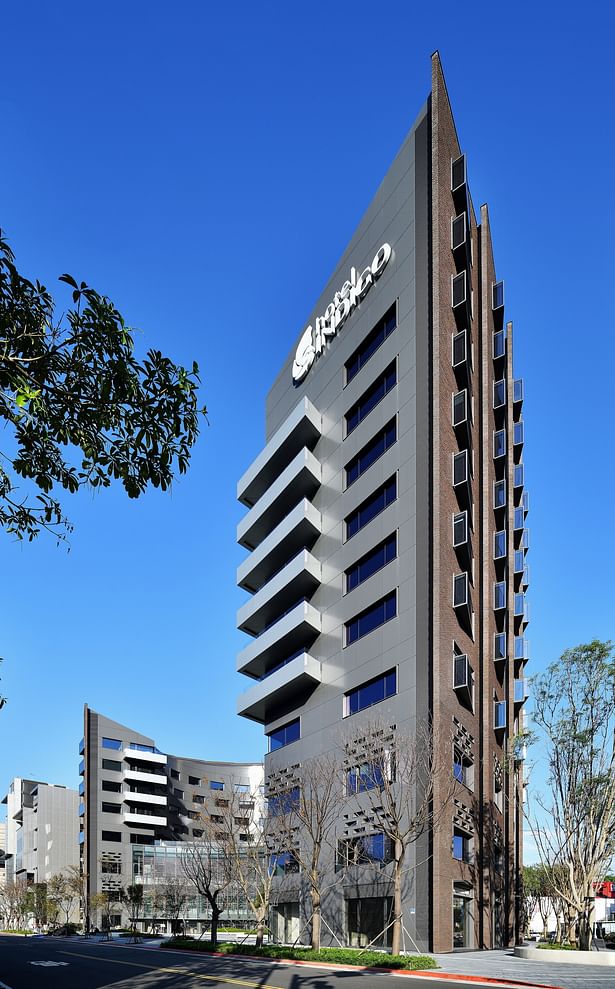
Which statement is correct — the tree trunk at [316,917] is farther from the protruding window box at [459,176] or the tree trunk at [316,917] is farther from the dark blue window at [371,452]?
the protruding window box at [459,176]

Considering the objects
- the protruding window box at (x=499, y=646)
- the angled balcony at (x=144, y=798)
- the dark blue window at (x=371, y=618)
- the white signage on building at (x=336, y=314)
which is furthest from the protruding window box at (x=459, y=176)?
the angled balcony at (x=144, y=798)

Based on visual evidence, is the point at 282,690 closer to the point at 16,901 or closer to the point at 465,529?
the point at 465,529

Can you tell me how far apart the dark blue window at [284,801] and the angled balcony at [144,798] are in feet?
263

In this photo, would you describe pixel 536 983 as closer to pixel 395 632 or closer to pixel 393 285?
pixel 395 632

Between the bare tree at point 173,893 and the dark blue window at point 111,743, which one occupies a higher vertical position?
the dark blue window at point 111,743

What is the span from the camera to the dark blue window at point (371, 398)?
51559 millimetres

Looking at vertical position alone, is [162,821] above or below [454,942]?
below

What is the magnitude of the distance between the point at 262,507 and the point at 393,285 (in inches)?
783

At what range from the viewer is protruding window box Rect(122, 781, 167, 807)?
432 feet

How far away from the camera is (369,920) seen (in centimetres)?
4528

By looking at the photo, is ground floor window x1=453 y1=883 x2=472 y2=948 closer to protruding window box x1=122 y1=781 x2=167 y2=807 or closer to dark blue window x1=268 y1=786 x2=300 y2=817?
dark blue window x1=268 y1=786 x2=300 y2=817

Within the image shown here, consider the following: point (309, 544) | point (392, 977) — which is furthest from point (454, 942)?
point (309, 544)

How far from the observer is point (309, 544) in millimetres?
59938

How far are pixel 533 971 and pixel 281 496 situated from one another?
1481 inches
